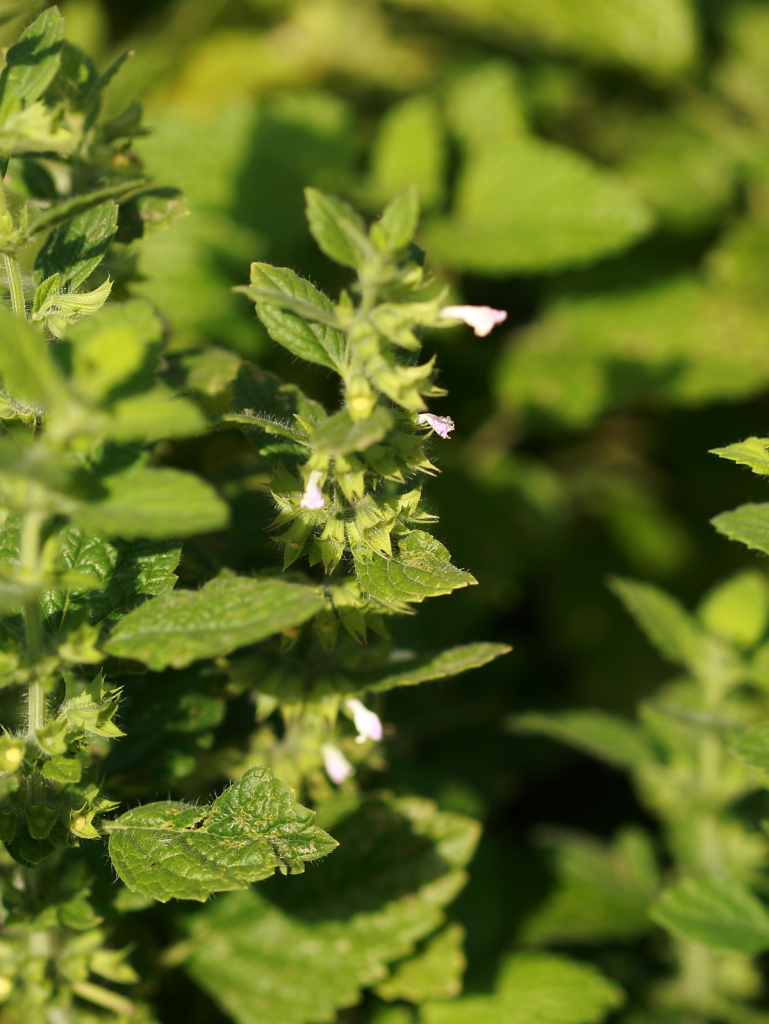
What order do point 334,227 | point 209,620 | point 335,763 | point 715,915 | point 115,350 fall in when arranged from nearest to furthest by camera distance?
1. point 115,350
2. point 209,620
3. point 334,227
4. point 335,763
5. point 715,915

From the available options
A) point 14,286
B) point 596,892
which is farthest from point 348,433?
point 596,892

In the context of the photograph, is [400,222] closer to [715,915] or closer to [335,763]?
[335,763]

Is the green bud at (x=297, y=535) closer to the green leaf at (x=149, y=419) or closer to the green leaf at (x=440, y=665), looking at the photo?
the green leaf at (x=440, y=665)

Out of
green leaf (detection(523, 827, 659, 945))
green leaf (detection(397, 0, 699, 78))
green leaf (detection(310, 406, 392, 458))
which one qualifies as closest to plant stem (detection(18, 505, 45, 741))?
green leaf (detection(310, 406, 392, 458))

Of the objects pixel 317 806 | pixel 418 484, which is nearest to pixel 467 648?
pixel 418 484

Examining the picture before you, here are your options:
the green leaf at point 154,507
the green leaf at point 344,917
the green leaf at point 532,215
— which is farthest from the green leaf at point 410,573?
the green leaf at point 532,215

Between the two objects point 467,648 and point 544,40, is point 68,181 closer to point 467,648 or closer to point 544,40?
point 467,648

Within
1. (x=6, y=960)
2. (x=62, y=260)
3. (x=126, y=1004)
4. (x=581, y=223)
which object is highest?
(x=62, y=260)
